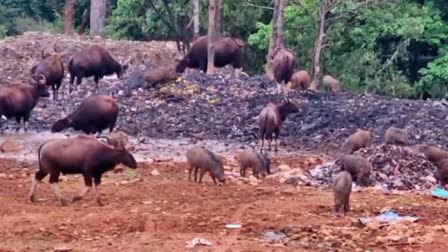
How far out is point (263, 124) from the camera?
20.5m

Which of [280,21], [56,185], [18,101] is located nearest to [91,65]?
[280,21]

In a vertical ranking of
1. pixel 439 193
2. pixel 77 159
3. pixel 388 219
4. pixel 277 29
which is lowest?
pixel 439 193

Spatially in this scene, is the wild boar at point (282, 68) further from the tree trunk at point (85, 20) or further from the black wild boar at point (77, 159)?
the tree trunk at point (85, 20)

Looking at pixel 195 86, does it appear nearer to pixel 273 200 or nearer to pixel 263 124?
pixel 263 124

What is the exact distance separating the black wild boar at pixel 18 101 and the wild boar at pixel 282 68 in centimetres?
581

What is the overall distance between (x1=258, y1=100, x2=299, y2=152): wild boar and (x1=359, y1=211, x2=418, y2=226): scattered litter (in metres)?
6.79

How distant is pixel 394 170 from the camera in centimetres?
1672

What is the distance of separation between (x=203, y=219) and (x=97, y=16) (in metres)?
27.5

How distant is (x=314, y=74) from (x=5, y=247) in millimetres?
19438

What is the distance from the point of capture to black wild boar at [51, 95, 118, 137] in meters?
20.8

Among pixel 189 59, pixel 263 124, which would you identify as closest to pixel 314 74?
pixel 189 59

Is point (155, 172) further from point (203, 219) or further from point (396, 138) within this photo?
point (203, 219)

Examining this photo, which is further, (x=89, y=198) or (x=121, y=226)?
(x=89, y=198)

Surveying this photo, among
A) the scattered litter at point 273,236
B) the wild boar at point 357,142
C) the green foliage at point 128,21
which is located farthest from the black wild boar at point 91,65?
the scattered litter at point 273,236
